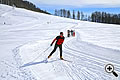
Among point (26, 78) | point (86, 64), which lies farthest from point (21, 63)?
point (86, 64)

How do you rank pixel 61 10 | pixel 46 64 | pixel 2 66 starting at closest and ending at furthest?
pixel 2 66 < pixel 46 64 < pixel 61 10

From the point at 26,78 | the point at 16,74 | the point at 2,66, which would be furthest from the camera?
the point at 2,66

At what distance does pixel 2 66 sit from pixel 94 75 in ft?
13.7

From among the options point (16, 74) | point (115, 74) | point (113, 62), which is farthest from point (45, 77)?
point (113, 62)

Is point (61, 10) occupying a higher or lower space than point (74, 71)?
higher

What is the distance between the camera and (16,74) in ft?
15.4

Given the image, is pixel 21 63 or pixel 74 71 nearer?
pixel 74 71

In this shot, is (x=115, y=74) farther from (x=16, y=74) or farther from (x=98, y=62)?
(x=16, y=74)

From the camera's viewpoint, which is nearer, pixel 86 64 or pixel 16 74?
pixel 16 74

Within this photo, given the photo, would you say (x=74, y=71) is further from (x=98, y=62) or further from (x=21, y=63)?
(x=21, y=63)

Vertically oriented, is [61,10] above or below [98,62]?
above

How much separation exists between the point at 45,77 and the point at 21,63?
1968mm

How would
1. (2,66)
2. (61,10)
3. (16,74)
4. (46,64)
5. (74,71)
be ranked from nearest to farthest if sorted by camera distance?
(16,74), (74,71), (2,66), (46,64), (61,10)

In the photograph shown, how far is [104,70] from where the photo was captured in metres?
5.10
